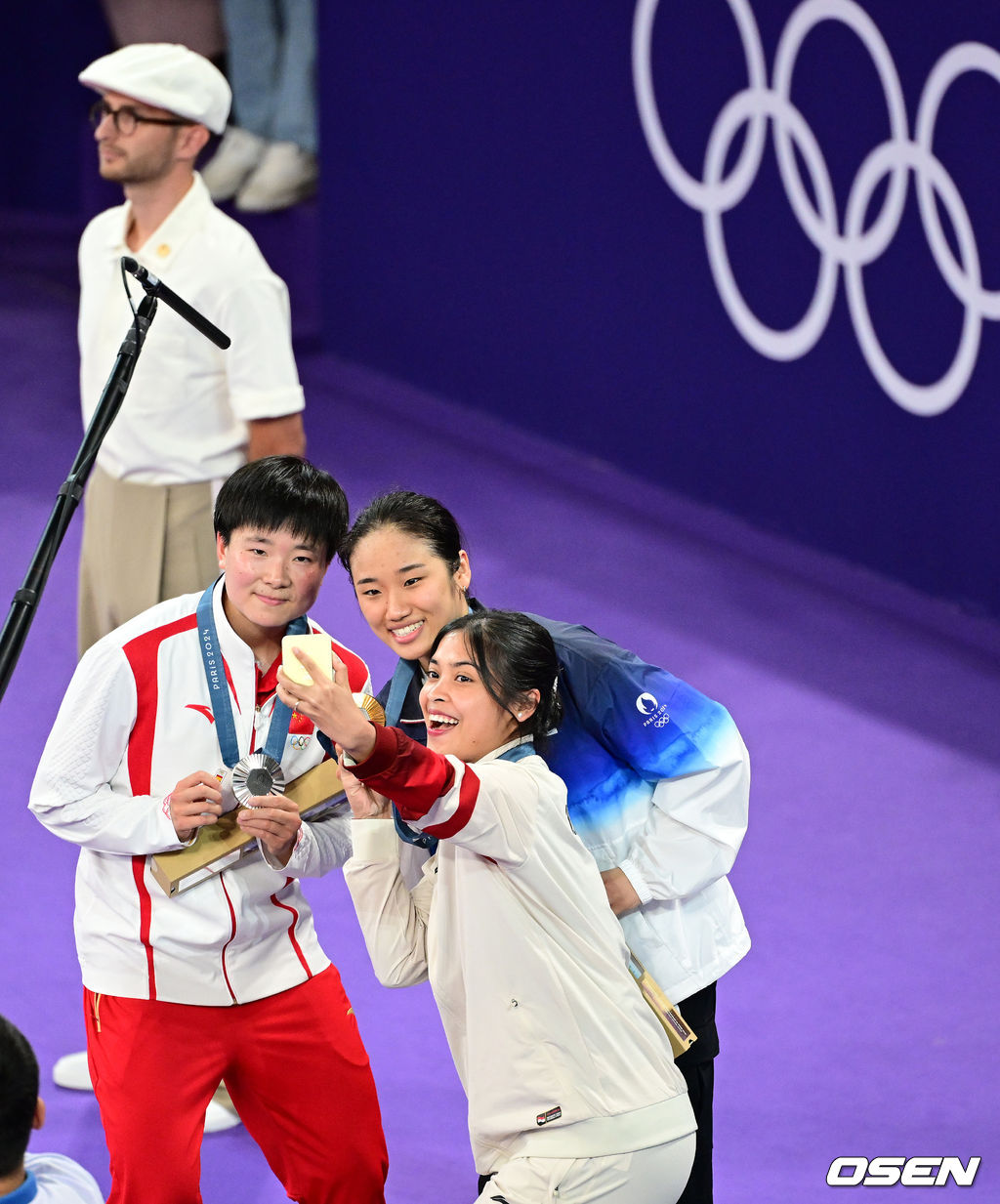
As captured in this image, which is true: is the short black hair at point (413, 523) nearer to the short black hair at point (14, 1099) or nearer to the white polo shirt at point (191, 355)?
the short black hair at point (14, 1099)

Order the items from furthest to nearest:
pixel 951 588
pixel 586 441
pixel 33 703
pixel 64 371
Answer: pixel 64 371
pixel 586 441
pixel 951 588
pixel 33 703

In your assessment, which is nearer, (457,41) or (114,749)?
(114,749)

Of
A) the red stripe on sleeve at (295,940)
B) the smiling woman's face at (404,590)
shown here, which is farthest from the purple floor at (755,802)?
the smiling woman's face at (404,590)

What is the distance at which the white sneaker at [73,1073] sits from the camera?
5.01 metres

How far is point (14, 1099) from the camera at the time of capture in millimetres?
2721

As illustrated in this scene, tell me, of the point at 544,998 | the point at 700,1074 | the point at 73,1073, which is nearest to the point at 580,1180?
the point at 544,998

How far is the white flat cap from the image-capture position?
5516 millimetres

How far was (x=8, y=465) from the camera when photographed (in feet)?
31.2

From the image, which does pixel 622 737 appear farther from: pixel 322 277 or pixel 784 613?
pixel 322 277

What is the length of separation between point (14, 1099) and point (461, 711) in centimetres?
100

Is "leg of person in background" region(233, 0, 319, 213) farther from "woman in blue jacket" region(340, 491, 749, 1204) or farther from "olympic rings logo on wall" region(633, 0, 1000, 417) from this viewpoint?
"woman in blue jacket" region(340, 491, 749, 1204)

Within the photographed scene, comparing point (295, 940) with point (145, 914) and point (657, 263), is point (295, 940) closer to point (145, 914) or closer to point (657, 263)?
point (145, 914)

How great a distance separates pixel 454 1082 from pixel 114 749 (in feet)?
5.67

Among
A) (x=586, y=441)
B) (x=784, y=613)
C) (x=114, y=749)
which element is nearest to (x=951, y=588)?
(x=784, y=613)
